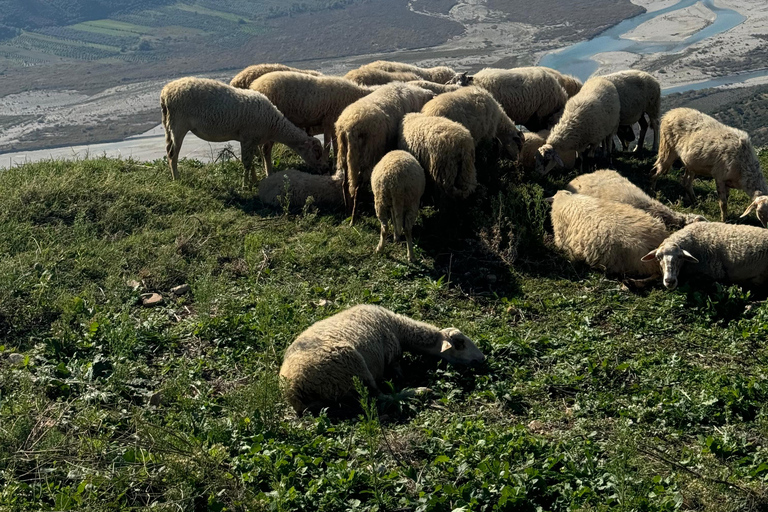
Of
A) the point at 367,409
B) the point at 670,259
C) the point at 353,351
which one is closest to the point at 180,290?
the point at 353,351

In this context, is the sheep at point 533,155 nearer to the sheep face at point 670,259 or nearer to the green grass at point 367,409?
the green grass at point 367,409

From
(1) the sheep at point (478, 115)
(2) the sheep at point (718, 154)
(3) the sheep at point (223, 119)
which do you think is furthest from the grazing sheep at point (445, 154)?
(2) the sheep at point (718, 154)

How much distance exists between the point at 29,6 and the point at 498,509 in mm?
42704

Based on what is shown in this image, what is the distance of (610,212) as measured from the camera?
841 cm

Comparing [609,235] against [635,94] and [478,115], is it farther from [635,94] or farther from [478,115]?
[635,94]

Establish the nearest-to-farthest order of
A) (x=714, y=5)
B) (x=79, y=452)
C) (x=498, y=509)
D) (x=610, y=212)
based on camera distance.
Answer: (x=498, y=509) < (x=79, y=452) < (x=610, y=212) < (x=714, y=5)

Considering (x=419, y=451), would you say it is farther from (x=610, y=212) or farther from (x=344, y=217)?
(x=344, y=217)

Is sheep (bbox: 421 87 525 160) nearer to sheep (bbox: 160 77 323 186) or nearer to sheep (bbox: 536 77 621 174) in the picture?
sheep (bbox: 536 77 621 174)

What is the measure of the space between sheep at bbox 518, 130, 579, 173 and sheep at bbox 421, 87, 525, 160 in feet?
0.70

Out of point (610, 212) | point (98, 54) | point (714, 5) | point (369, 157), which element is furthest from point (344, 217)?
point (714, 5)

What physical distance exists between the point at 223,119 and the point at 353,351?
6.00m

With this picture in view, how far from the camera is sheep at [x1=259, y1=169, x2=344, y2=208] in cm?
1052

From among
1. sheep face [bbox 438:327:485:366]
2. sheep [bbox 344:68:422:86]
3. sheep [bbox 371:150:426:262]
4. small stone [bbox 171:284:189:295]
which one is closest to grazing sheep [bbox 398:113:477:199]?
sheep [bbox 371:150:426:262]

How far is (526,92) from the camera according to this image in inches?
500
